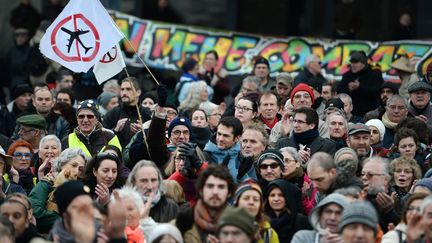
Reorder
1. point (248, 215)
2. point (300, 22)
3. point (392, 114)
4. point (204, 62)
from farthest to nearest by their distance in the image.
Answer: point (300, 22) < point (204, 62) < point (392, 114) < point (248, 215)

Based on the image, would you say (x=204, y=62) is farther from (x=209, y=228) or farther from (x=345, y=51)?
(x=209, y=228)

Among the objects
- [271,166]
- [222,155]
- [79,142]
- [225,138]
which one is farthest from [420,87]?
[271,166]

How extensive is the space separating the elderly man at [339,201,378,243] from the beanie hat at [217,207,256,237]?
0.72m

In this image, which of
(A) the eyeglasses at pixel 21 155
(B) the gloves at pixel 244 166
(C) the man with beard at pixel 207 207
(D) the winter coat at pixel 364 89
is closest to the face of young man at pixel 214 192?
(C) the man with beard at pixel 207 207

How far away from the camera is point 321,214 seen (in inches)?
572

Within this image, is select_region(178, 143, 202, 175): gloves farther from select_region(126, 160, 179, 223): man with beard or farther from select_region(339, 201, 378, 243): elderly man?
select_region(339, 201, 378, 243): elderly man

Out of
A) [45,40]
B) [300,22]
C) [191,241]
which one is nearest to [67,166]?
[45,40]

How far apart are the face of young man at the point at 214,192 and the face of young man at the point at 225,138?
11.5 feet

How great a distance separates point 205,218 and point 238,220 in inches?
40.2

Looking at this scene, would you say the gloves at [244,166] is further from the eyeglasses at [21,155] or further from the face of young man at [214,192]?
the face of young man at [214,192]

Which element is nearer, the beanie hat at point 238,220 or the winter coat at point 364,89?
the beanie hat at point 238,220

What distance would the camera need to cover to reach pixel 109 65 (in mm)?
19328

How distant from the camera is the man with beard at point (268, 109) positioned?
20328 millimetres

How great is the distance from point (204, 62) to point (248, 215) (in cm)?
1206
